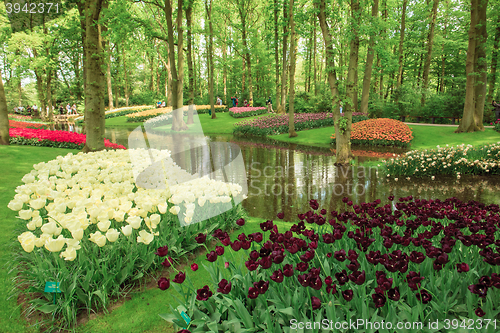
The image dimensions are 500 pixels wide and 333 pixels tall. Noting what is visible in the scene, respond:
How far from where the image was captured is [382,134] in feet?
52.5

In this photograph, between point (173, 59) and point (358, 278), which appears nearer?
point (358, 278)

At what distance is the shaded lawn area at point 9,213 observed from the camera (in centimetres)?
291

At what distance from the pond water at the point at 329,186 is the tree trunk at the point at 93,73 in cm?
542

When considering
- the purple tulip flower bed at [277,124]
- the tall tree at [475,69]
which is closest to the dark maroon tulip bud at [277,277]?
the tall tree at [475,69]

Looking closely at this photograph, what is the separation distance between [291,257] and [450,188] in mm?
7476

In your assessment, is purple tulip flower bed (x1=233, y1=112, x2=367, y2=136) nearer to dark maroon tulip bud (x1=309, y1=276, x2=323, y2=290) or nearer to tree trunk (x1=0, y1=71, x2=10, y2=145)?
tree trunk (x1=0, y1=71, x2=10, y2=145)

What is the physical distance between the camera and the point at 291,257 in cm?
283

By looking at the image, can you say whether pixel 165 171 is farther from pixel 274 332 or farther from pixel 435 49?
pixel 435 49

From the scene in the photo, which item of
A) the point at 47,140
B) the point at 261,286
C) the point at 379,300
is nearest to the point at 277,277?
the point at 261,286

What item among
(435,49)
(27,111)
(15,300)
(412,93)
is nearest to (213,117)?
(412,93)

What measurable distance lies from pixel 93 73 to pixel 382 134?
46.8 ft

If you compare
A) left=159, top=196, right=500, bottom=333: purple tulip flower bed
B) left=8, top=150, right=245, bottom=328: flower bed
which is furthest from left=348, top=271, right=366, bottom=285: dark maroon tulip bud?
left=8, top=150, right=245, bottom=328: flower bed

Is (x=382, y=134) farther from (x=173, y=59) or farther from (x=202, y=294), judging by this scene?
(x=202, y=294)

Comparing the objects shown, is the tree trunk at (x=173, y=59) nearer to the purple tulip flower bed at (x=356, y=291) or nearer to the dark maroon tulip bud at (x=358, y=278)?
the purple tulip flower bed at (x=356, y=291)
